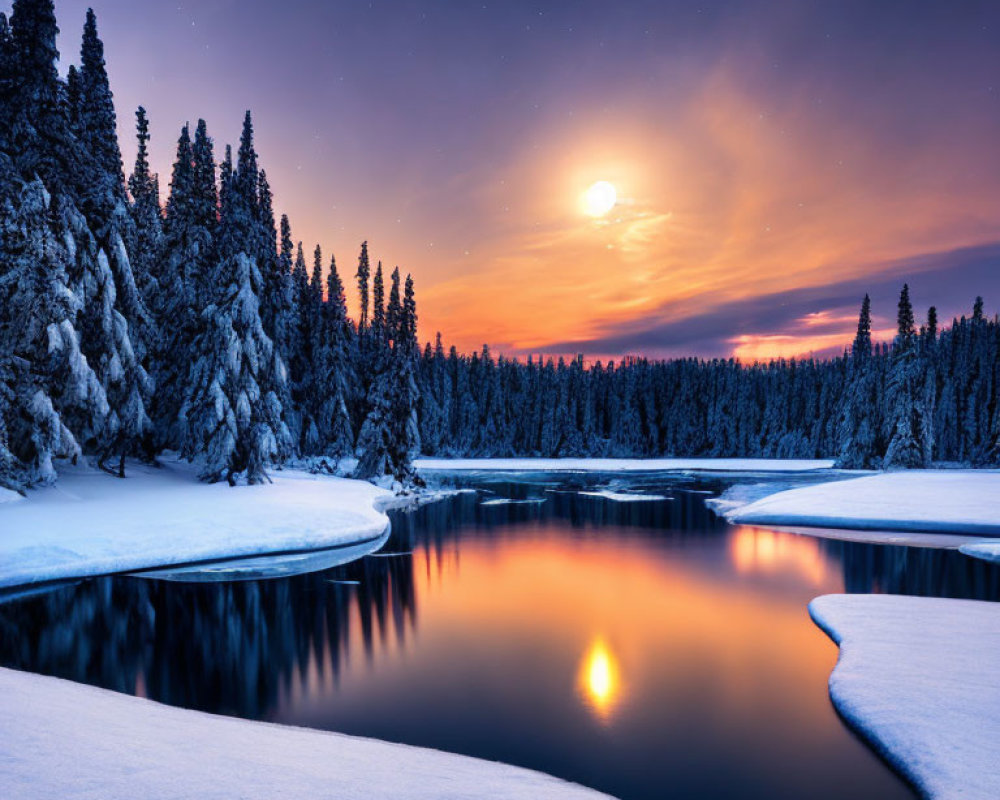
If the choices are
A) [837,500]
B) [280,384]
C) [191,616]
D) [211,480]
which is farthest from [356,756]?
[837,500]

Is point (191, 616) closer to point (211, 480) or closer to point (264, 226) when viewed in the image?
point (211, 480)

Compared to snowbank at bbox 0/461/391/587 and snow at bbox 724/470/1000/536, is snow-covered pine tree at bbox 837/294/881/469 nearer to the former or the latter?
snow at bbox 724/470/1000/536

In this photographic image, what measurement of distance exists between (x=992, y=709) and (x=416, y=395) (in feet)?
129

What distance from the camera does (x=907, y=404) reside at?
5972 centimetres

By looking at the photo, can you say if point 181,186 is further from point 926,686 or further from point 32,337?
point 926,686

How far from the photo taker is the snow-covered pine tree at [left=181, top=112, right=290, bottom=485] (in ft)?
91.7

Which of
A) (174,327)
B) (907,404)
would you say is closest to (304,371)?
(174,327)

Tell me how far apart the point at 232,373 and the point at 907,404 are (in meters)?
64.0

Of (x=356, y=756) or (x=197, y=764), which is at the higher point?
(x=197, y=764)

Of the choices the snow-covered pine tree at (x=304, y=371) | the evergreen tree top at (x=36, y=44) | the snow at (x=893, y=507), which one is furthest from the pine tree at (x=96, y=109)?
the snow at (x=893, y=507)

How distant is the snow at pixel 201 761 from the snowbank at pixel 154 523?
34.5 ft

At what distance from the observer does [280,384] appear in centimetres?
3128

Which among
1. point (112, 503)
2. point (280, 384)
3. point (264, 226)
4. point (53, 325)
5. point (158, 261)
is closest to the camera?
point (53, 325)

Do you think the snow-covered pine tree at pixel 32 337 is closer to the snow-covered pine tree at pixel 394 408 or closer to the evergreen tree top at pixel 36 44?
the evergreen tree top at pixel 36 44
